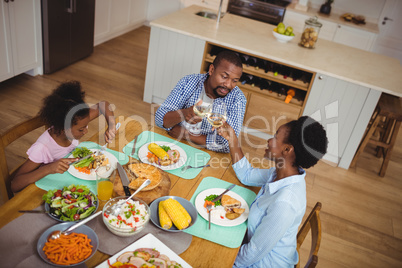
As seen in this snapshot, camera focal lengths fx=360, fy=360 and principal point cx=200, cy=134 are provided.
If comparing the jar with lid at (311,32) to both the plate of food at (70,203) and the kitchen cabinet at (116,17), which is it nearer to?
the kitchen cabinet at (116,17)

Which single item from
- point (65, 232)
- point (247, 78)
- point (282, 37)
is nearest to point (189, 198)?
point (65, 232)

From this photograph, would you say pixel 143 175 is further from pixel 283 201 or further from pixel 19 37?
pixel 19 37

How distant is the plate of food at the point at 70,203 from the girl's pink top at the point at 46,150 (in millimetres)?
348

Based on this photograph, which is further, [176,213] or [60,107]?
[60,107]

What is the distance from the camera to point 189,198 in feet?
5.18

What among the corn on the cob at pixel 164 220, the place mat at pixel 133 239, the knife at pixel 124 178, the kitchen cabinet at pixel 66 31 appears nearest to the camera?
the place mat at pixel 133 239

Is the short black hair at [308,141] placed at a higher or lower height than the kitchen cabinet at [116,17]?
higher

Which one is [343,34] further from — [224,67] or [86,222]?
[86,222]

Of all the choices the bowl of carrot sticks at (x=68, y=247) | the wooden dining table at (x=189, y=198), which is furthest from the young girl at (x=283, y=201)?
the bowl of carrot sticks at (x=68, y=247)

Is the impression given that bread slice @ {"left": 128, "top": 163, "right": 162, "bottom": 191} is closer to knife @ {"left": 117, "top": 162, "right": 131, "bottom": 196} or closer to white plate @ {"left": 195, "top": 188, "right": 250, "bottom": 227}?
knife @ {"left": 117, "top": 162, "right": 131, "bottom": 196}

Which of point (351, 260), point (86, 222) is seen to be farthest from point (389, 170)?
point (86, 222)

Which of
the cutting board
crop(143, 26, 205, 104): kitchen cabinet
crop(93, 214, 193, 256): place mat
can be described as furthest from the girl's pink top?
crop(143, 26, 205, 104): kitchen cabinet

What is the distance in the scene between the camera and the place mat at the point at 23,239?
1.15m

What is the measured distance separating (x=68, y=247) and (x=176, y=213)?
1.34 ft
